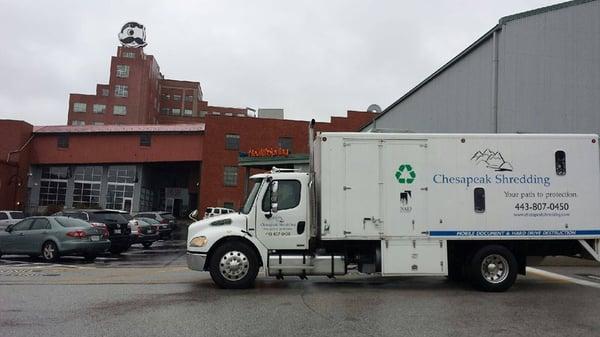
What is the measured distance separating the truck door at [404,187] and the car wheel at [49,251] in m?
10.8

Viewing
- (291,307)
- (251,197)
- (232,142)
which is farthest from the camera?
(232,142)

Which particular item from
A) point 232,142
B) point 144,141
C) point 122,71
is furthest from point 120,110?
point 232,142

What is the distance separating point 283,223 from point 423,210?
8.95 feet

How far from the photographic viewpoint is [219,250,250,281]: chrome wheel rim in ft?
33.9

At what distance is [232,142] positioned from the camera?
171 feet

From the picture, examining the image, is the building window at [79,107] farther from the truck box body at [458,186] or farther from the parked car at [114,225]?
the truck box body at [458,186]

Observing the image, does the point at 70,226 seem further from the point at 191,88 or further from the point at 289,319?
the point at 191,88

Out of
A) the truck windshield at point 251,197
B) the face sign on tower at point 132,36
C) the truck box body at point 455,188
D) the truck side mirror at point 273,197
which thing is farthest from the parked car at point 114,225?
the face sign on tower at point 132,36

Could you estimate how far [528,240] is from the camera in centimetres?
1061

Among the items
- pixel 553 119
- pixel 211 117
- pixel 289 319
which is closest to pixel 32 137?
pixel 211 117

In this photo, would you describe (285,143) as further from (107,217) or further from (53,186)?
(107,217)

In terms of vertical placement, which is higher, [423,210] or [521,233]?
[423,210]

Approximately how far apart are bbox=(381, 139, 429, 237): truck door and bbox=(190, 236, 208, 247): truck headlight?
3.49 meters

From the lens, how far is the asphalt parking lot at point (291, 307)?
283 inches
